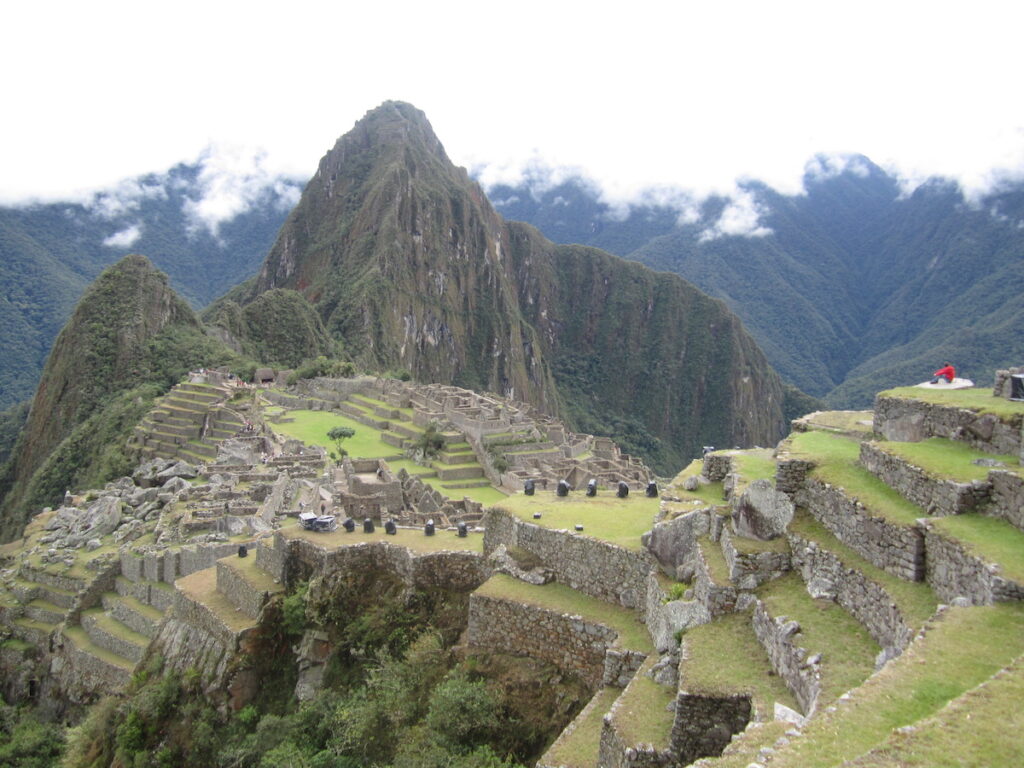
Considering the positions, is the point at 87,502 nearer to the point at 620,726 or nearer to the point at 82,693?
the point at 82,693

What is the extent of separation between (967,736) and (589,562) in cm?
623

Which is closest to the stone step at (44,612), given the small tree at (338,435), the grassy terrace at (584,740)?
the grassy terrace at (584,740)

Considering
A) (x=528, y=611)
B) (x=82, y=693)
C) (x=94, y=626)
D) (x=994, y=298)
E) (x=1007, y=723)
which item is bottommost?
(x=82, y=693)

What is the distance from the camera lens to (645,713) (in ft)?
22.2

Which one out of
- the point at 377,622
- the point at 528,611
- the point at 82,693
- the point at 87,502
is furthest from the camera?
the point at 87,502

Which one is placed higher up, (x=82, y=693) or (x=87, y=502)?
(x=87, y=502)

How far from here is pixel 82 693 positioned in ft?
61.6

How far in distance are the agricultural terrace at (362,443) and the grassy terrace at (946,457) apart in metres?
29.5

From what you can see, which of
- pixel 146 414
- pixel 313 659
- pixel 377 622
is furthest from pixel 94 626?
pixel 146 414

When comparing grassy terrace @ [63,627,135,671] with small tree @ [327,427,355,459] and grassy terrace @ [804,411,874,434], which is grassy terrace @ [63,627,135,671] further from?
small tree @ [327,427,355,459]

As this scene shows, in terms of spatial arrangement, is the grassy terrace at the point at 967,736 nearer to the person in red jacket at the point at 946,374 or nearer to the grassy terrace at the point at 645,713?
the grassy terrace at the point at 645,713

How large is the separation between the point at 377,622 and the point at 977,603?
331 inches

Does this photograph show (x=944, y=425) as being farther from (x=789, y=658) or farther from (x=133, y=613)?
(x=133, y=613)

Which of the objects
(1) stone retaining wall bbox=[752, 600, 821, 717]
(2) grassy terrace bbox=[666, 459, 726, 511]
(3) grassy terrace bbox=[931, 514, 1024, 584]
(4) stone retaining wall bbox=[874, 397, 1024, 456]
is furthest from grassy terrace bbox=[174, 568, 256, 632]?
(3) grassy terrace bbox=[931, 514, 1024, 584]
